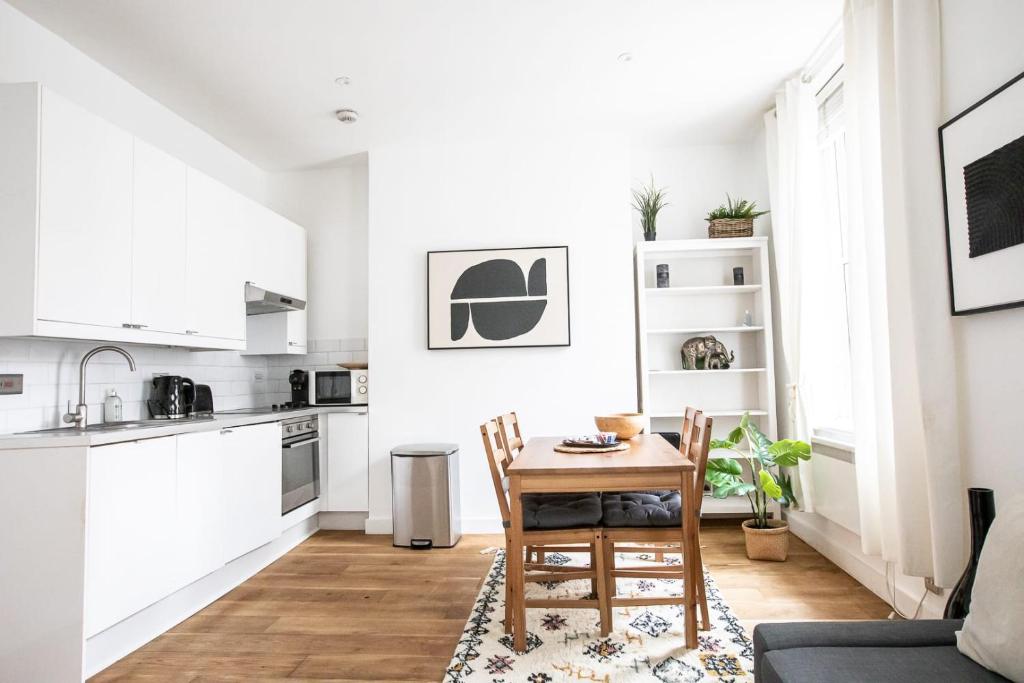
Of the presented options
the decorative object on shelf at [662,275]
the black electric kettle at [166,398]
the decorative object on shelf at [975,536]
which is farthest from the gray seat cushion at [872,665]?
the black electric kettle at [166,398]

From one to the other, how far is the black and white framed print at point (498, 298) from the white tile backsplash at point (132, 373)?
2.88 feet

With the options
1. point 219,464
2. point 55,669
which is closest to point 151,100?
point 219,464

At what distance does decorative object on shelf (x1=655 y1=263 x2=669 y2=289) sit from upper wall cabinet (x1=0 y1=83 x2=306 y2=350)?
2.86 metres

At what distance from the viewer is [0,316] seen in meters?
2.36

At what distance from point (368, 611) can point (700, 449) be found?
1754 millimetres

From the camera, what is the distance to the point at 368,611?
2.88 m

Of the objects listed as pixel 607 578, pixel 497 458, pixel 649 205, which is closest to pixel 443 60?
pixel 649 205

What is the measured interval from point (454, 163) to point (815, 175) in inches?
96.5

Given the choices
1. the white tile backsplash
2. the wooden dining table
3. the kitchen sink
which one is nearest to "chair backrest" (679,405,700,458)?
the wooden dining table

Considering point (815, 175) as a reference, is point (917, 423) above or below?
below

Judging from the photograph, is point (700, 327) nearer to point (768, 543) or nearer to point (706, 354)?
point (706, 354)

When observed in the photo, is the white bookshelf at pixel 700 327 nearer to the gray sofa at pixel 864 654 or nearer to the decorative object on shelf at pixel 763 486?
the decorative object on shelf at pixel 763 486

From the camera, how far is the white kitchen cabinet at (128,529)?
2.30 m

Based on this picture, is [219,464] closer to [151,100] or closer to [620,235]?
[151,100]
